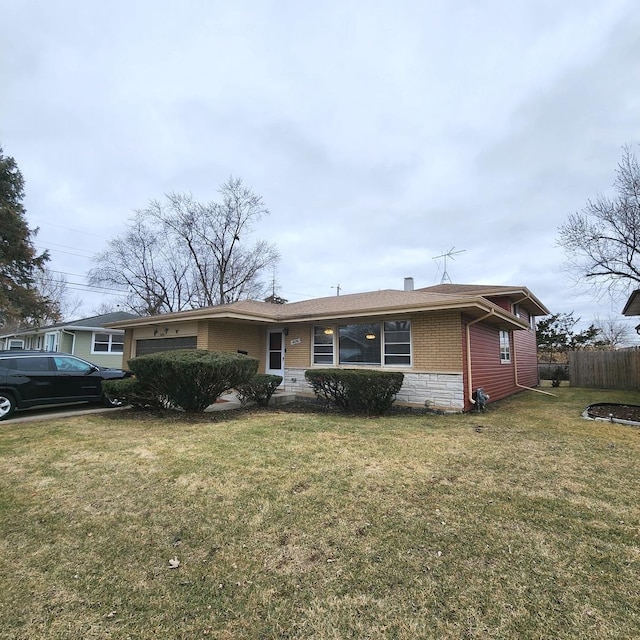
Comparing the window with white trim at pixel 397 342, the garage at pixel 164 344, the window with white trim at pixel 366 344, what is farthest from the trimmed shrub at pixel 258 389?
the garage at pixel 164 344

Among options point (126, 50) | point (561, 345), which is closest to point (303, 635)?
point (126, 50)

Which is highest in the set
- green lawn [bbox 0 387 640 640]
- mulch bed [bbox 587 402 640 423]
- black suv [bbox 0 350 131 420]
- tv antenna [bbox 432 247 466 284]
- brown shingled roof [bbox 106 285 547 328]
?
tv antenna [bbox 432 247 466 284]

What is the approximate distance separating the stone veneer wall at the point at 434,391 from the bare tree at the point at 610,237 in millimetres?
10791

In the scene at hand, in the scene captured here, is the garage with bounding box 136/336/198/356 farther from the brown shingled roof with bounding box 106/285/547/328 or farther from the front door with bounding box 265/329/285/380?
the front door with bounding box 265/329/285/380

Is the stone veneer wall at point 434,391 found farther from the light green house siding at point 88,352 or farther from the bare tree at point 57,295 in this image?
the bare tree at point 57,295

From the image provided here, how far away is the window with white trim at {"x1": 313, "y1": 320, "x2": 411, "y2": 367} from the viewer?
31.2 feet

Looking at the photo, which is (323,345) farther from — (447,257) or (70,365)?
(447,257)

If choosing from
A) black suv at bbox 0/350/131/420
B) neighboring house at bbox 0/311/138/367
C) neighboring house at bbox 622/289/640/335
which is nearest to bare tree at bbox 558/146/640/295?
neighboring house at bbox 622/289/640/335

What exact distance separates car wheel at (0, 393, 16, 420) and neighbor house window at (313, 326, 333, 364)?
7.49 meters

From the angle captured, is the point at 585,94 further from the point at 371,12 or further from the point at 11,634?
the point at 11,634

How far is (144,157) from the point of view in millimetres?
13953

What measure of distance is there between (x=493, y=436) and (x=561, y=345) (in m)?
20.5

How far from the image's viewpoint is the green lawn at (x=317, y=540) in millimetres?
1943

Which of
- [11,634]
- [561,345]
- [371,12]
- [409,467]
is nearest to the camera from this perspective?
[11,634]
